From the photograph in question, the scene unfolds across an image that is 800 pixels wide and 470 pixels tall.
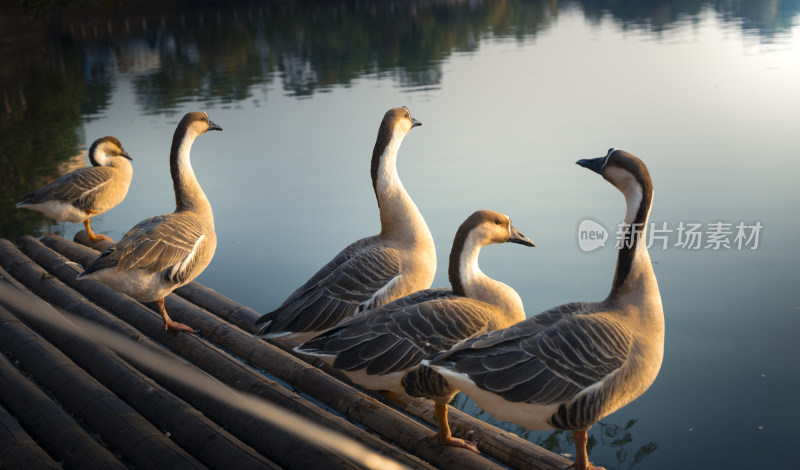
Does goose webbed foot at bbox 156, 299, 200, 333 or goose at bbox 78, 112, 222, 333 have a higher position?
goose at bbox 78, 112, 222, 333

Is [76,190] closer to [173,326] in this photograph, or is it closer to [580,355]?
[173,326]

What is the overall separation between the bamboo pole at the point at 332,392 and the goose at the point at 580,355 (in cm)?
50

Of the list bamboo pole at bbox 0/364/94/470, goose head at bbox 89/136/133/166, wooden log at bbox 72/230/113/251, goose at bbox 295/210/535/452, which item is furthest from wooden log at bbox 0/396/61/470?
goose head at bbox 89/136/133/166

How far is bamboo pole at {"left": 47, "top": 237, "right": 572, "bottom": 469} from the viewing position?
4.49m

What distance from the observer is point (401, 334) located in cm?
464

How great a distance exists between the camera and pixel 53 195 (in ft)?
31.1

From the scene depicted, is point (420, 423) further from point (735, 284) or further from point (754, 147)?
point (754, 147)

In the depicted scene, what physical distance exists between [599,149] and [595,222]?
4055 mm

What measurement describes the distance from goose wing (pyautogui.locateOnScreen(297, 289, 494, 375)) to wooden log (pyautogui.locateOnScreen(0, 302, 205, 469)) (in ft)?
3.39

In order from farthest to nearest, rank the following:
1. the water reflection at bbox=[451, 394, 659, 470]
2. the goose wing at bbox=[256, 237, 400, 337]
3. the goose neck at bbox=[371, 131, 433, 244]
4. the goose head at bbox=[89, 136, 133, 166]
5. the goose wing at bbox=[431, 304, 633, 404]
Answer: the goose head at bbox=[89, 136, 133, 166]
the goose neck at bbox=[371, 131, 433, 244]
the goose wing at bbox=[256, 237, 400, 337]
the water reflection at bbox=[451, 394, 659, 470]
the goose wing at bbox=[431, 304, 633, 404]

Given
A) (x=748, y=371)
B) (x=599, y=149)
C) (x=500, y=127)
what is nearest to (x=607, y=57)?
(x=500, y=127)

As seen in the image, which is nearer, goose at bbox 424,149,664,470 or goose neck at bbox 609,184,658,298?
goose at bbox 424,149,664,470

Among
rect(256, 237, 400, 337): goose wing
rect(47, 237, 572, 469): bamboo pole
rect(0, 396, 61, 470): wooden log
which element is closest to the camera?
rect(0, 396, 61, 470): wooden log

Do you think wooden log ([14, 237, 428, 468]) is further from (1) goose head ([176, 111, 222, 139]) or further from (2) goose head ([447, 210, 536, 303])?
(1) goose head ([176, 111, 222, 139])
